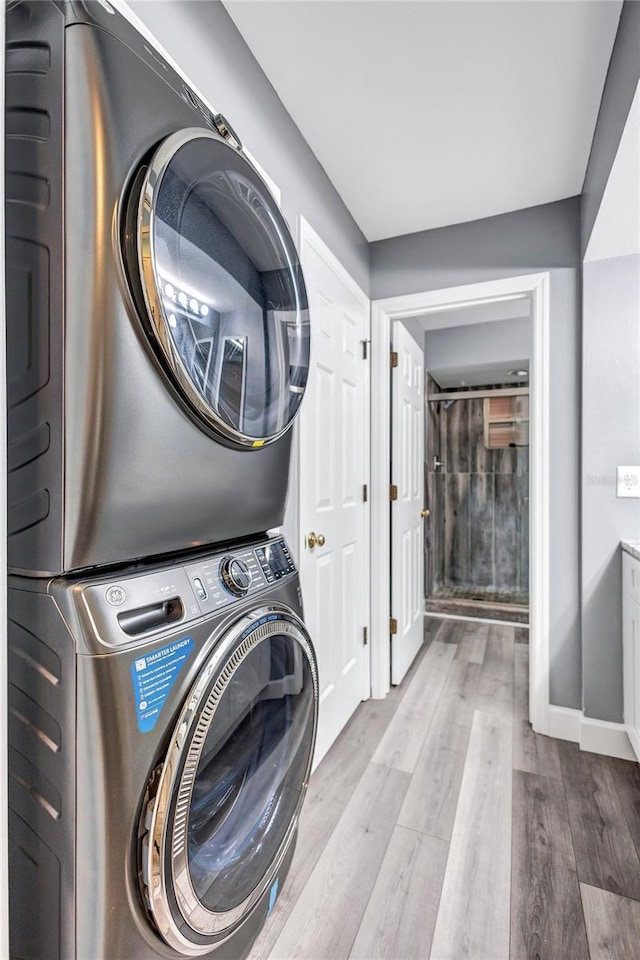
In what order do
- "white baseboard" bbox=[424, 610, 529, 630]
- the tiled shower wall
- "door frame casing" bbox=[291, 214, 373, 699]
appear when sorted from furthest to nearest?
the tiled shower wall, "white baseboard" bbox=[424, 610, 529, 630], "door frame casing" bbox=[291, 214, 373, 699]

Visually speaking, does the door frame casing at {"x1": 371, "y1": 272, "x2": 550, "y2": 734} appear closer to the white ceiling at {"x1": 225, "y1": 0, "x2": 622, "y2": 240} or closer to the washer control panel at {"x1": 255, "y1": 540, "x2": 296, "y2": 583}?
the white ceiling at {"x1": 225, "y1": 0, "x2": 622, "y2": 240}

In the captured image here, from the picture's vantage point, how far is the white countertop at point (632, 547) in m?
1.79

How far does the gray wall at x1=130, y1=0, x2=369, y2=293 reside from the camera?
117 cm

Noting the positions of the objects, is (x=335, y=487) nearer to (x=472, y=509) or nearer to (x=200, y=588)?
(x=200, y=588)

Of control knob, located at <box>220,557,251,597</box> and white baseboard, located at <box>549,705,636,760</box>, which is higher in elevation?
control knob, located at <box>220,557,251,597</box>

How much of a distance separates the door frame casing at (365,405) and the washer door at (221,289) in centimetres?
51

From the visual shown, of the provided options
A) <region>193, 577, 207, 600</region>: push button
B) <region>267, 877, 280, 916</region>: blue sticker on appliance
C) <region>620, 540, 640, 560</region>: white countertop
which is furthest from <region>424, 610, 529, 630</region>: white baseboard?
<region>193, 577, 207, 600</region>: push button

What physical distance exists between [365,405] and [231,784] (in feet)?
6.16

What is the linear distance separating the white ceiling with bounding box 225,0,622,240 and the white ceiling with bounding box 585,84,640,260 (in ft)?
1.07

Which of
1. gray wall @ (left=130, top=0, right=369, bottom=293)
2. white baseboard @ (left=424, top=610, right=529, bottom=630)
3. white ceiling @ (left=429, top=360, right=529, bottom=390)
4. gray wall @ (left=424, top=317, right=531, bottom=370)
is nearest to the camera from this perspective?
gray wall @ (left=130, top=0, right=369, bottom=293)

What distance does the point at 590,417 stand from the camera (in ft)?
6.86

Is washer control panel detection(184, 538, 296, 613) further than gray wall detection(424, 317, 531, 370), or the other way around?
gray wall detection(424, 317, 531, 370)

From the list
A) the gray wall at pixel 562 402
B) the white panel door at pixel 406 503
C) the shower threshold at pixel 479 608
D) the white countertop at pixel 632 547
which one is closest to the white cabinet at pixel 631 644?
the white countertop at pixel 632 547

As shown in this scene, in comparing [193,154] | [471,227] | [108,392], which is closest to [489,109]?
[471,227]
